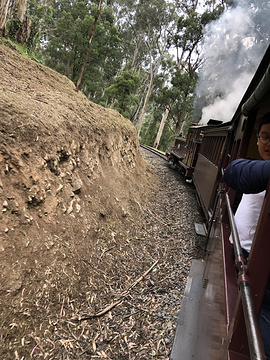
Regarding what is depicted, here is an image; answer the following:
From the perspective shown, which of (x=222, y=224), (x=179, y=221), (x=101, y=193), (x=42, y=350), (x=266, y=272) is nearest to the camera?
(x=266, y=272)

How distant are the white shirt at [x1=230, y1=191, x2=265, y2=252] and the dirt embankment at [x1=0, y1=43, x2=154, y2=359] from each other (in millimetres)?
2606

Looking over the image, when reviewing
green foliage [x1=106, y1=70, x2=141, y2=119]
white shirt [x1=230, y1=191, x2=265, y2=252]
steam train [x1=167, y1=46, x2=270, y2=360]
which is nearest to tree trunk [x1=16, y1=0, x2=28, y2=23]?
steam train [x1=167, y1=46, x2=270, y2=360]

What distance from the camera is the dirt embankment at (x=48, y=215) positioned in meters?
2.96

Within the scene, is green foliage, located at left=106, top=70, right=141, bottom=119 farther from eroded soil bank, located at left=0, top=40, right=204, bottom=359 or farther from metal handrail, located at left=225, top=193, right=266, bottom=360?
metal handrail, located at left=225, top=193, right=266, bottom=360

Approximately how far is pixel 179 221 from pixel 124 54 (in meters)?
32.5

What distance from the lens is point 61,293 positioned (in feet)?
11.1

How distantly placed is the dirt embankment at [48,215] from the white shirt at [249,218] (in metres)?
2.61

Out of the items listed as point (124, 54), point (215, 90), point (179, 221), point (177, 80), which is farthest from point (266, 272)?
point (124, 54)

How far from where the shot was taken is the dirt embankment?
9.70 ft

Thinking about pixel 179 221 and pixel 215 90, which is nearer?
pixel 179 221

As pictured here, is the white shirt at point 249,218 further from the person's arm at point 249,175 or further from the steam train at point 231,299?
the person's arm at point 249,175

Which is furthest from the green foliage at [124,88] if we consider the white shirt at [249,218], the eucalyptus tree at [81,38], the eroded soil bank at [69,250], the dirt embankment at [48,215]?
the white shirt at [249,218]

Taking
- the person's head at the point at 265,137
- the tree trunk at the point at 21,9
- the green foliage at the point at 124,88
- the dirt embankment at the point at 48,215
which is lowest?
the dirt embankment at the point at 48,215

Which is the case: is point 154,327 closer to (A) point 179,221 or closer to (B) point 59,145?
(B) point 59,145
